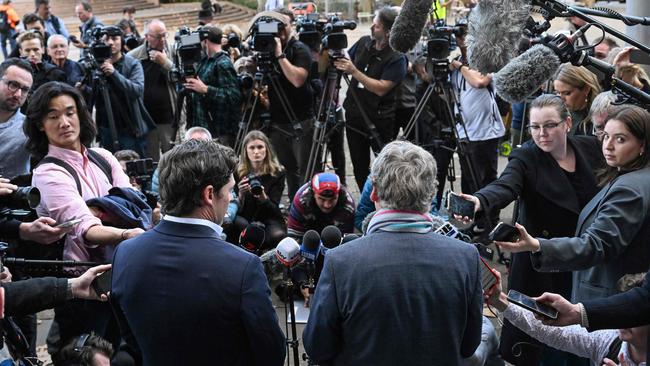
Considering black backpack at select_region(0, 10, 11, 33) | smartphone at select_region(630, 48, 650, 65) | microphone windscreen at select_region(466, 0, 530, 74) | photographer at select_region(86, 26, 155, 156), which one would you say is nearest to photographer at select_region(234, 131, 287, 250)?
photographer at select_region(86, 26, 155, 156)

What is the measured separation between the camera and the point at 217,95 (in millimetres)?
7008

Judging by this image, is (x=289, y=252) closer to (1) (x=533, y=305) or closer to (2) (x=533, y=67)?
(1) (x=533, y=305)

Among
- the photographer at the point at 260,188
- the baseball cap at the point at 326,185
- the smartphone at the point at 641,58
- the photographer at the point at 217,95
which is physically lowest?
the photographer at the point at 260,188

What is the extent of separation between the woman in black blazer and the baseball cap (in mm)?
1608

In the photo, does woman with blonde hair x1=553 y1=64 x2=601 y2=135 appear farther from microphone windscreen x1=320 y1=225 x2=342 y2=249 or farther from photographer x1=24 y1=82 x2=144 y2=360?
photographer x1=24 y1=82 x2=144 y2=360

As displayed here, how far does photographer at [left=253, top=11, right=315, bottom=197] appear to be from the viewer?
6922 millimetres

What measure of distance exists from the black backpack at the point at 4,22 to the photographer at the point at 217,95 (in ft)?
30.7

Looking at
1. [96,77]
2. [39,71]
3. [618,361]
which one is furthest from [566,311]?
[39,71]

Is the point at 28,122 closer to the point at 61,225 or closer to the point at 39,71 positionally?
the point at 61,225

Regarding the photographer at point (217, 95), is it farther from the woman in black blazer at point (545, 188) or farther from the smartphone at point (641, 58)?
the smartphone at point (641, 58)

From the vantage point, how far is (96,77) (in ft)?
22.3

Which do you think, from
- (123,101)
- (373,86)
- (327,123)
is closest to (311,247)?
(327,123)

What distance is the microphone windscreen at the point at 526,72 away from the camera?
301 cm

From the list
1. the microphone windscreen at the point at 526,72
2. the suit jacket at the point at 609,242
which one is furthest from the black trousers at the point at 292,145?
the microphone windscreen at the point at 526,72
